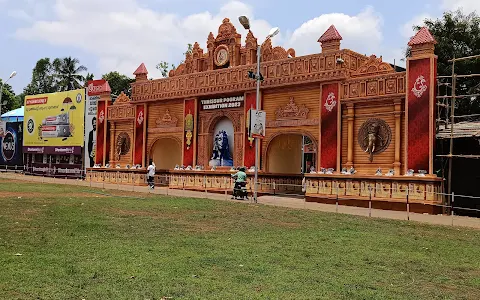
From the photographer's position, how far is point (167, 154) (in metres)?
33.1

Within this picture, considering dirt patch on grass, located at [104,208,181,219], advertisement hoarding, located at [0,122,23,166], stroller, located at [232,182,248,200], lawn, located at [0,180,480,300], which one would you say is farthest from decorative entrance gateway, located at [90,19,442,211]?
advertisement hoarding, located at [0,122,23,166]

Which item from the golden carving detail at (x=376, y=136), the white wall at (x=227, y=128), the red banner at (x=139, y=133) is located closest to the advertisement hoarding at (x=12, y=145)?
the red banner at (x=139, y=133)

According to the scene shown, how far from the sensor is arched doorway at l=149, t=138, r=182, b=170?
106 feet

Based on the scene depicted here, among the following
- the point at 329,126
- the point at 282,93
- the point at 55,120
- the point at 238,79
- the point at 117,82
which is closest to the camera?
the point at 329,126

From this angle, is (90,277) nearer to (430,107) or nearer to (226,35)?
(430,107)

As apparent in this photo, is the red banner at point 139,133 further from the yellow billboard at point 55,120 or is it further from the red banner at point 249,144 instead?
the yellow billboard at point 55,120

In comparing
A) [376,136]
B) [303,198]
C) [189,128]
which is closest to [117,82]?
[189,128]

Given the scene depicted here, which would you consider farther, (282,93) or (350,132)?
(282,93)

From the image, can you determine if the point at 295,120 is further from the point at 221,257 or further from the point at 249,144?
the point at 221,257

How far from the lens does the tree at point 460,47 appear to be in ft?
98.2

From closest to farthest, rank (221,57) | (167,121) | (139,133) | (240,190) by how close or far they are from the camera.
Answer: (240,190) < (221,57) < (167,121) < (139,133)

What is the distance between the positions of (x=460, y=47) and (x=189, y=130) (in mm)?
16992

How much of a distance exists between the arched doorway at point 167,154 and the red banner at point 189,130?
164 inches

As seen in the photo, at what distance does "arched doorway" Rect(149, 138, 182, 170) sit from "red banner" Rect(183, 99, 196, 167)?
4165 millimetres
